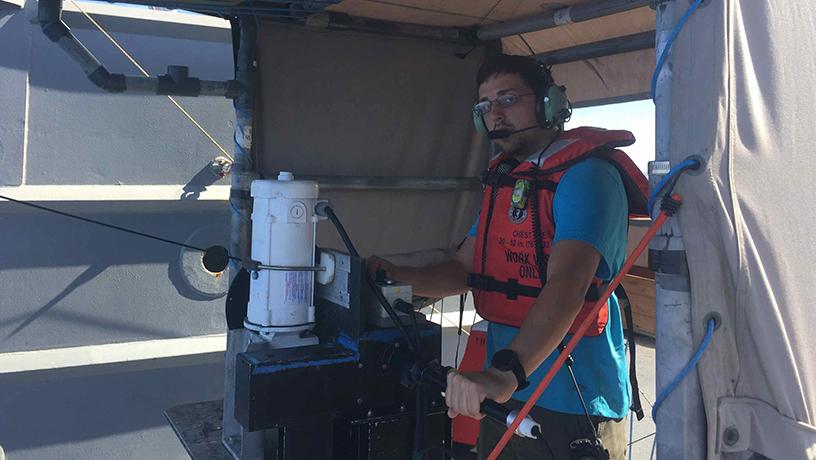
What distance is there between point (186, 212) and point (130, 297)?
687 mm

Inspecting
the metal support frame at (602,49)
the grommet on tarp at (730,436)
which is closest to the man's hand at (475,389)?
the grommet on tarp at (730,436)

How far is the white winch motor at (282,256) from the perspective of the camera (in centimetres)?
212

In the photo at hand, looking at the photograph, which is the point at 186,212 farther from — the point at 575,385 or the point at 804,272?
the point at 804,272

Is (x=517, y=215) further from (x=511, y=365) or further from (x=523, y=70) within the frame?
(x=511, y=365)

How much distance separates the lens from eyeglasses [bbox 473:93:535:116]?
92.4 inches

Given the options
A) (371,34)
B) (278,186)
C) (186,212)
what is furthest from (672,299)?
(186,212)

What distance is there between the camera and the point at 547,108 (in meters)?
2.30

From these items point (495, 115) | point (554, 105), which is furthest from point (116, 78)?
point (554, 105)

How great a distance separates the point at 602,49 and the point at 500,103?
1360 mm

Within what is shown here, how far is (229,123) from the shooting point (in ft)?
15.6

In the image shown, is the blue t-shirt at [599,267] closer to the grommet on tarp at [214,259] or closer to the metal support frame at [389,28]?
the grommet on tarp at [214,259]

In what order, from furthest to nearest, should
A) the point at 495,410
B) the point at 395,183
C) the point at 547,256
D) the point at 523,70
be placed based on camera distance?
the point at 395,183, the point at 523,70, the point at 547,256, the point at 495,410

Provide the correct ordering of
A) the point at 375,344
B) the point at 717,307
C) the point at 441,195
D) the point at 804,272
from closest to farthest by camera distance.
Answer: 1. the point at 717,307
2. the point at 804,272
3. the point at 375,344
4. the point at 441,195

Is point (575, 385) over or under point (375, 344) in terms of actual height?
under
